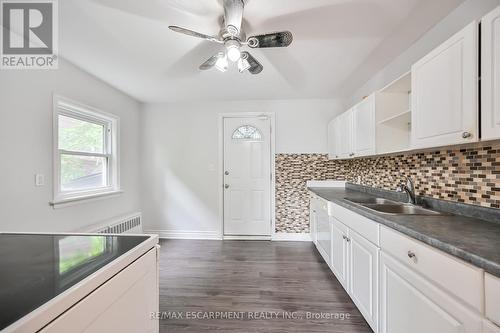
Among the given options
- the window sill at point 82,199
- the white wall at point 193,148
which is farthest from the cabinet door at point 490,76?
the window sill at point 82,199

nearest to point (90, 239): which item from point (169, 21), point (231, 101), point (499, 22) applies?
point (169, 21)

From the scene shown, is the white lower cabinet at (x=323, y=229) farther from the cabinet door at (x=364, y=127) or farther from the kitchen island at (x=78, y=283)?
the kitchen island at (x=78, y=283)

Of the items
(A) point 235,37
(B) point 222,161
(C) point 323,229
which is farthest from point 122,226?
(A) point 235,37

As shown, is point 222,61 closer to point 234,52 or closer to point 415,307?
Answer: point 234,52

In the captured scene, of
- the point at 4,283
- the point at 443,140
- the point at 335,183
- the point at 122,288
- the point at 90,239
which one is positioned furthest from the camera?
the point at 335,183

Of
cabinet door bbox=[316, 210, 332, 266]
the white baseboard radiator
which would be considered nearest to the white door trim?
cabinet door bbox=[316, 210, 332, 266]

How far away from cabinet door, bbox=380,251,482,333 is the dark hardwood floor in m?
0.56

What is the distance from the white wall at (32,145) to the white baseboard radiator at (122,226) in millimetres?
140

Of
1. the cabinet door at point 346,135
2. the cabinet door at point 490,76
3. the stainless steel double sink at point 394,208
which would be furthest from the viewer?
the cabinet door at point 346,135

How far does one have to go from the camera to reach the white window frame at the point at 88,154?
2.16 meters

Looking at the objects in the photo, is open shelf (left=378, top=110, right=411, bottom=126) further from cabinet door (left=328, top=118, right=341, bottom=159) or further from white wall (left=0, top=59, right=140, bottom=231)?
white wall (left=0, top=59, right=140, bottom=231)

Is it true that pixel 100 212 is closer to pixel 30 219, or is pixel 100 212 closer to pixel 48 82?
pixel 30 219

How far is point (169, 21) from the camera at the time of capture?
1651mm

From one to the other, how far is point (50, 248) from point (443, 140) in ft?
7.00
